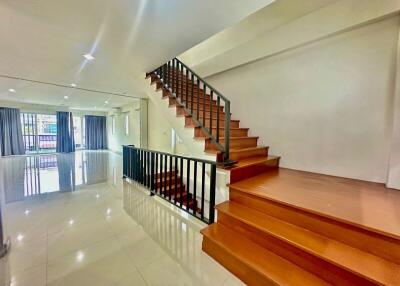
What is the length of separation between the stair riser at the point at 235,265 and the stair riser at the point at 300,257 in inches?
10.2

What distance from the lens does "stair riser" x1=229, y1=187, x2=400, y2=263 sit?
3.97 feet

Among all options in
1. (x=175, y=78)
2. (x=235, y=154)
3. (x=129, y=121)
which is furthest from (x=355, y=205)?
(x=129, y=121)

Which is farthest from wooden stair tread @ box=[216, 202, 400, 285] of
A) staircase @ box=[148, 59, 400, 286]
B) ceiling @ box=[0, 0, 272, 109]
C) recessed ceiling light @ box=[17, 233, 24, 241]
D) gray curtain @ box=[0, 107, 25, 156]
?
gray curtain @ box=[0, 107, 25, 156]

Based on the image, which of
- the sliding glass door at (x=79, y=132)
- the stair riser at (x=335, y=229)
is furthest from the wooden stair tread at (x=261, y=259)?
the sliding glass door at (x=79, y=132)

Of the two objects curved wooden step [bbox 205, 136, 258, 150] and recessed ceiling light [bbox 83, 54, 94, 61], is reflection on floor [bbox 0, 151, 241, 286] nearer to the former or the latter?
curved wooden step [bbox 205, 136, 258, 150]

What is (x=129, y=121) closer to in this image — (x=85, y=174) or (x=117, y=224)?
(x=85, y=174)

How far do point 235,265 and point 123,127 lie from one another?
31.8 feet

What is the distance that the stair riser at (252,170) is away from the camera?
223 cm

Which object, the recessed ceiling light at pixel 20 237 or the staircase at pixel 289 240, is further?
the recessed ceiling light at pixel 20 237

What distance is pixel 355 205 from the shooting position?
164 centimetres

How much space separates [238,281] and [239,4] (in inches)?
102

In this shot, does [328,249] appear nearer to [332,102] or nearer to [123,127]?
[332,102]

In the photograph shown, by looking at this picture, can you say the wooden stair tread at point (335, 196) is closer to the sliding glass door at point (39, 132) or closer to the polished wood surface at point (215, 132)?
the polished wood surface at point (215, 132)

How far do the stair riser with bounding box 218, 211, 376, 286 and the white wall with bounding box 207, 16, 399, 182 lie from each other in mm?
1872
